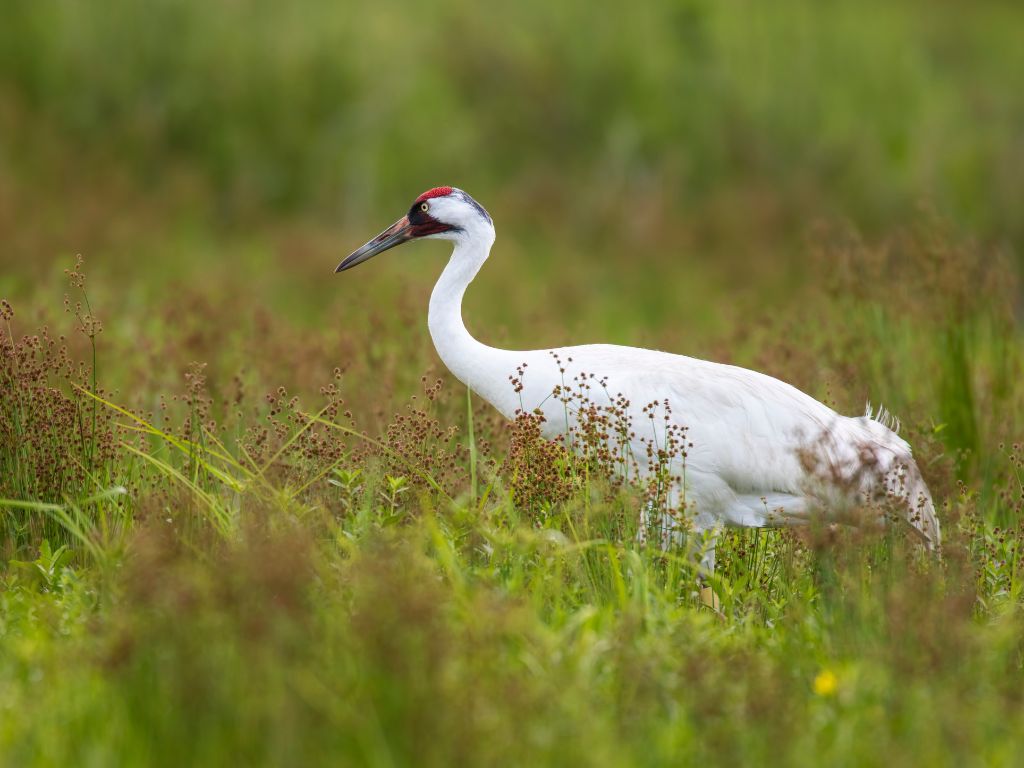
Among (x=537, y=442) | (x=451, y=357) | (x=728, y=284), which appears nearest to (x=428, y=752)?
(x=537, y=442)

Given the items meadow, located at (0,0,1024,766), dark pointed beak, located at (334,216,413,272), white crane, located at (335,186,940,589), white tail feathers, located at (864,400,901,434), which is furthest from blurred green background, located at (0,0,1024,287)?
white tail feathers, located at (864,400,901,434)

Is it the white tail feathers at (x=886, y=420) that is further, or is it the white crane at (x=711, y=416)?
the white tail feathers at (x=886, y=420)

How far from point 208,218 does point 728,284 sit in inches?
191

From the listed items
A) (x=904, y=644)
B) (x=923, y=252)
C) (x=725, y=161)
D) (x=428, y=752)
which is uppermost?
(x=725, y=161)

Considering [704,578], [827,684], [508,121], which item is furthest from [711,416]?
[508,121]

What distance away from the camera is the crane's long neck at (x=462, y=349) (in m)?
5.27

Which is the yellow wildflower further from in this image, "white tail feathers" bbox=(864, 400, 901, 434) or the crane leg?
"white tail feathers" bbox=(864, 400, 901, 434)

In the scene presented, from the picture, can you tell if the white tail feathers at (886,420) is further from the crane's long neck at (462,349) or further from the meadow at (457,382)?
the crane's long neck at (462,349)

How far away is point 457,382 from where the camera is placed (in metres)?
6.31

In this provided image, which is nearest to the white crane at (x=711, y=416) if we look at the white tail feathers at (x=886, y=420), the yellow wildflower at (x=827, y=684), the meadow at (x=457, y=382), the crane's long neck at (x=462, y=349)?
the crane's long neck at (x=462, y=349)

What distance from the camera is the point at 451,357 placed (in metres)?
5.34

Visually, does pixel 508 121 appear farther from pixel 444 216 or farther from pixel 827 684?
pixel 827 684

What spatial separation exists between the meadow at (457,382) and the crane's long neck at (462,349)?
0.17 m

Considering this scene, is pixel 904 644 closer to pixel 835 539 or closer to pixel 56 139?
pixel 835 539
